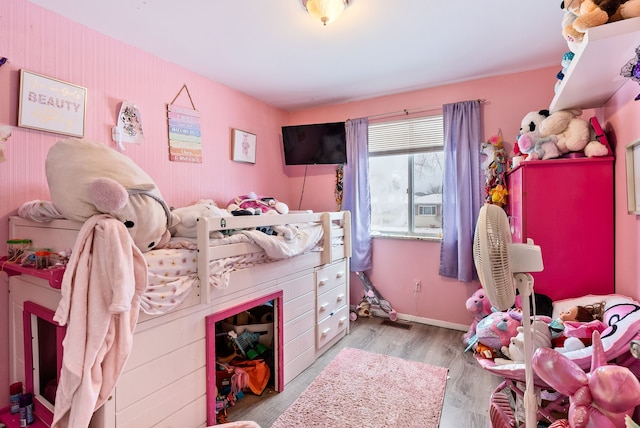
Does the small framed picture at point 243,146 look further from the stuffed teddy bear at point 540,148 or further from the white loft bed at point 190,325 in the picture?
the stuffed teddy bear at point 540,148

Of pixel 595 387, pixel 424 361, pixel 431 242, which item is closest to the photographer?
pixel 595 387

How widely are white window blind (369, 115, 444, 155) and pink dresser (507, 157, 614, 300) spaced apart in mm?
1185

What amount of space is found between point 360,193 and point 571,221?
179 centimetres

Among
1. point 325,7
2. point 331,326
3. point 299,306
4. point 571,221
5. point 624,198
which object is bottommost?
point 331,326

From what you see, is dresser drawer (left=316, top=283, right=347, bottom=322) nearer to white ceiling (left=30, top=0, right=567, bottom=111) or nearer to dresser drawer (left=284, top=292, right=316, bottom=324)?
dresser drawer (left=284, top=292, right=316, bottom=324)

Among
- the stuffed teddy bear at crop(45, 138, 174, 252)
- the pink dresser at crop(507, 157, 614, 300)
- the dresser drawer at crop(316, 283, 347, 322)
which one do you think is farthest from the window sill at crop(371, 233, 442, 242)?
the stuffed teddy bear at crop(45, 138, 174, 252)

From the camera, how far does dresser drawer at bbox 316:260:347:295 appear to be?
8.09ft

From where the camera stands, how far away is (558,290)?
188 cm

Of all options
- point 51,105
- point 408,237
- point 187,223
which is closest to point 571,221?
point 408,237

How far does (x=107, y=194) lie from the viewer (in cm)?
114

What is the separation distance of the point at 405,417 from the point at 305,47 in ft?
8.05

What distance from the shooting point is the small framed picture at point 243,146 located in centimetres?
299

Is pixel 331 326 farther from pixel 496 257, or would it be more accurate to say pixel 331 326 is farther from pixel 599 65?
pixel 599 65

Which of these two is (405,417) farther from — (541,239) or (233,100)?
(233,100)
